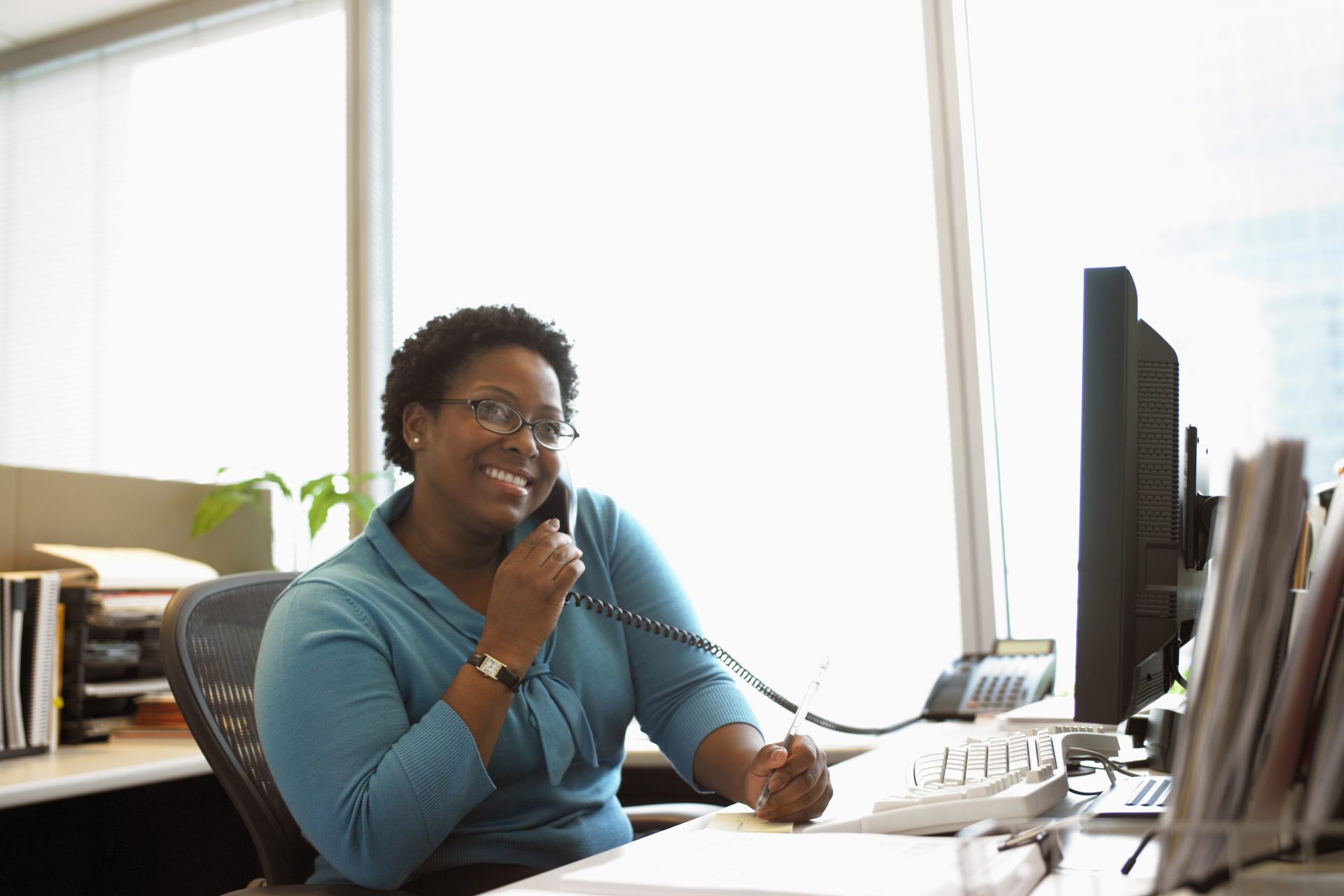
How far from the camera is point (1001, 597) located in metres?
2.51

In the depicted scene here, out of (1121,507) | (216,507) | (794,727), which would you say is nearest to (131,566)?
(216,507)

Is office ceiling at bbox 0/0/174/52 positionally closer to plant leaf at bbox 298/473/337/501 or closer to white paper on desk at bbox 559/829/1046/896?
plant leaf at bbox 298/473/337/501

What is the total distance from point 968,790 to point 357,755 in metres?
0.63

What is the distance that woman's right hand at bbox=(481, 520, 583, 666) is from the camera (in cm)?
129

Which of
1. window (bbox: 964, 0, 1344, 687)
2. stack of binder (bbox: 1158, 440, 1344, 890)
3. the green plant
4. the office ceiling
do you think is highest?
the office ceiling

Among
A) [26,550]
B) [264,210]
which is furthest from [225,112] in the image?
[26,550]

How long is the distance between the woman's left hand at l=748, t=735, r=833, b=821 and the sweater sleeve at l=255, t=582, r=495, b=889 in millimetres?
337

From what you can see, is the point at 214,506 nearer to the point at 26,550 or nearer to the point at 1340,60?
the point at 26,550

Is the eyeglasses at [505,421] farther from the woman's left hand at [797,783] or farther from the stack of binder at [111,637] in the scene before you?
the stack of binder at [111,637]

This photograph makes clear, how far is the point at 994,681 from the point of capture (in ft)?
6.54

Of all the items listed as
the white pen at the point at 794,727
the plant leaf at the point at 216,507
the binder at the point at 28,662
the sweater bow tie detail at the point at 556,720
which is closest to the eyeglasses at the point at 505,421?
the sweater bow tie detail at the point at 556,720

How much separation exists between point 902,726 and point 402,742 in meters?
1.06

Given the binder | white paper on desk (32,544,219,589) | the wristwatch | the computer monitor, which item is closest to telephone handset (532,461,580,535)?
the wristwatch

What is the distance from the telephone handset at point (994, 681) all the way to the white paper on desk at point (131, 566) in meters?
1.42
